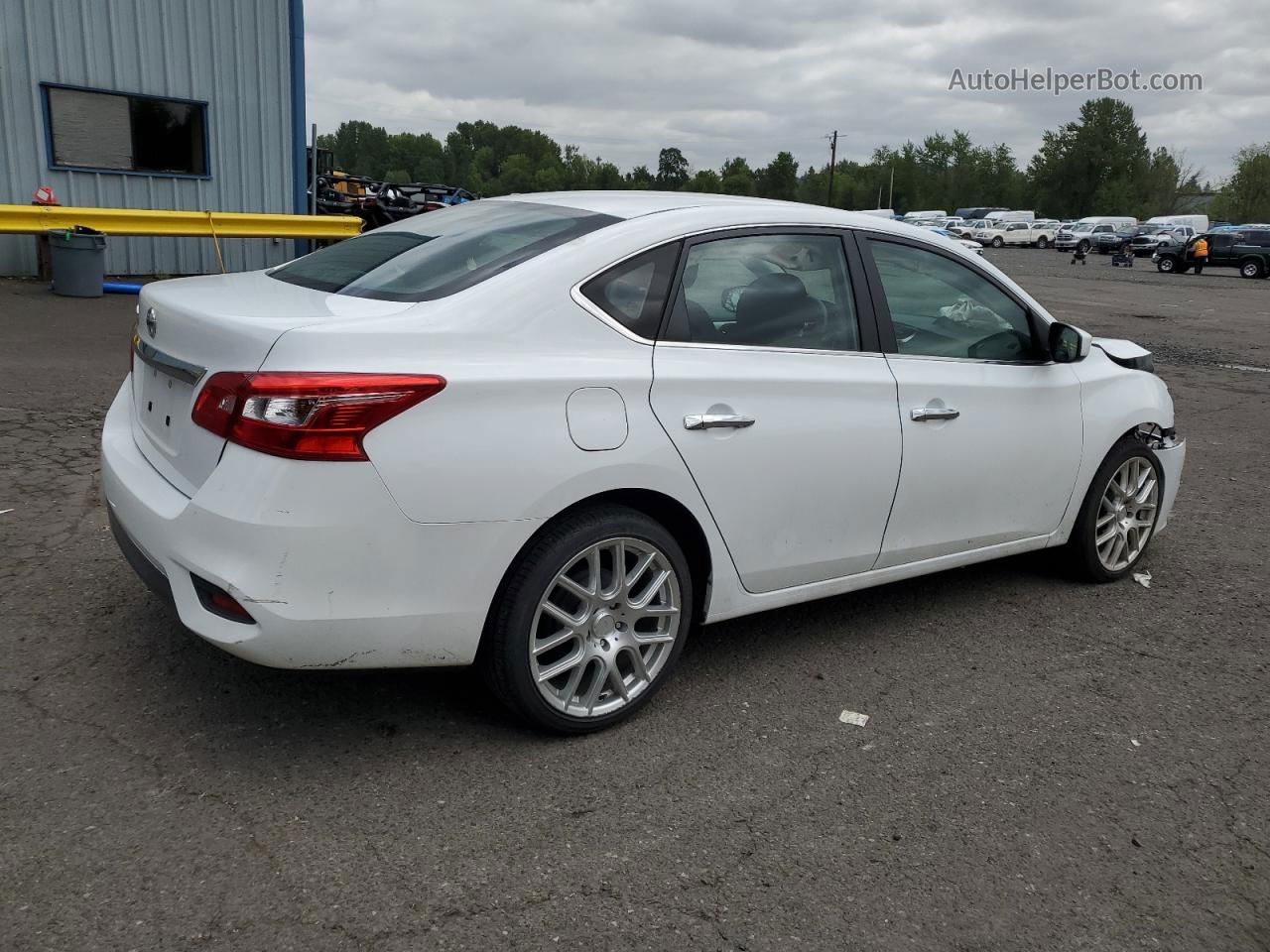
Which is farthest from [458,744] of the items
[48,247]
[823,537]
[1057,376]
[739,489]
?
[48,247]

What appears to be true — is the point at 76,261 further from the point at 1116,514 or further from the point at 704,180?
the point at 704,180

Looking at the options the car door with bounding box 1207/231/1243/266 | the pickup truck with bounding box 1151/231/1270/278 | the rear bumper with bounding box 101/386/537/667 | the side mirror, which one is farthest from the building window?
the car door with bounding box 1207/231/1243/266

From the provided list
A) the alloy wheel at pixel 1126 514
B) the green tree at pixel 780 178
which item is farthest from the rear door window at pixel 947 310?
the green tree at pixel 780 178

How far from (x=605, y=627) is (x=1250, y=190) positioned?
113 meters

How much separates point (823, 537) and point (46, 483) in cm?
409

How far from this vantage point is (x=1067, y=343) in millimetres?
4379

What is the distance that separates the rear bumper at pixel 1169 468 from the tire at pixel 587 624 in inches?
108

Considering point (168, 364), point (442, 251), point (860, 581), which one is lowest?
point (860, 581)

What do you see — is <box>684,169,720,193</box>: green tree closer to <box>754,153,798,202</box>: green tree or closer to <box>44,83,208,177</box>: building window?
<box>754,153,798,202</box>: green tree

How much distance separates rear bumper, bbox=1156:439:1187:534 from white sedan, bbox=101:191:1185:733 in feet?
2.65

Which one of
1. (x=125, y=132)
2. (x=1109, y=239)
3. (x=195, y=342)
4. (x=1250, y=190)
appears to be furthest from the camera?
(x=1250, y=190)

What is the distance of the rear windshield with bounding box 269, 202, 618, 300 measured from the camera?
3275 millimetres

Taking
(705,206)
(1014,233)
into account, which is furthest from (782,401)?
(1014,233)

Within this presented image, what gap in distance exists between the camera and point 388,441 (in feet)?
9.09
